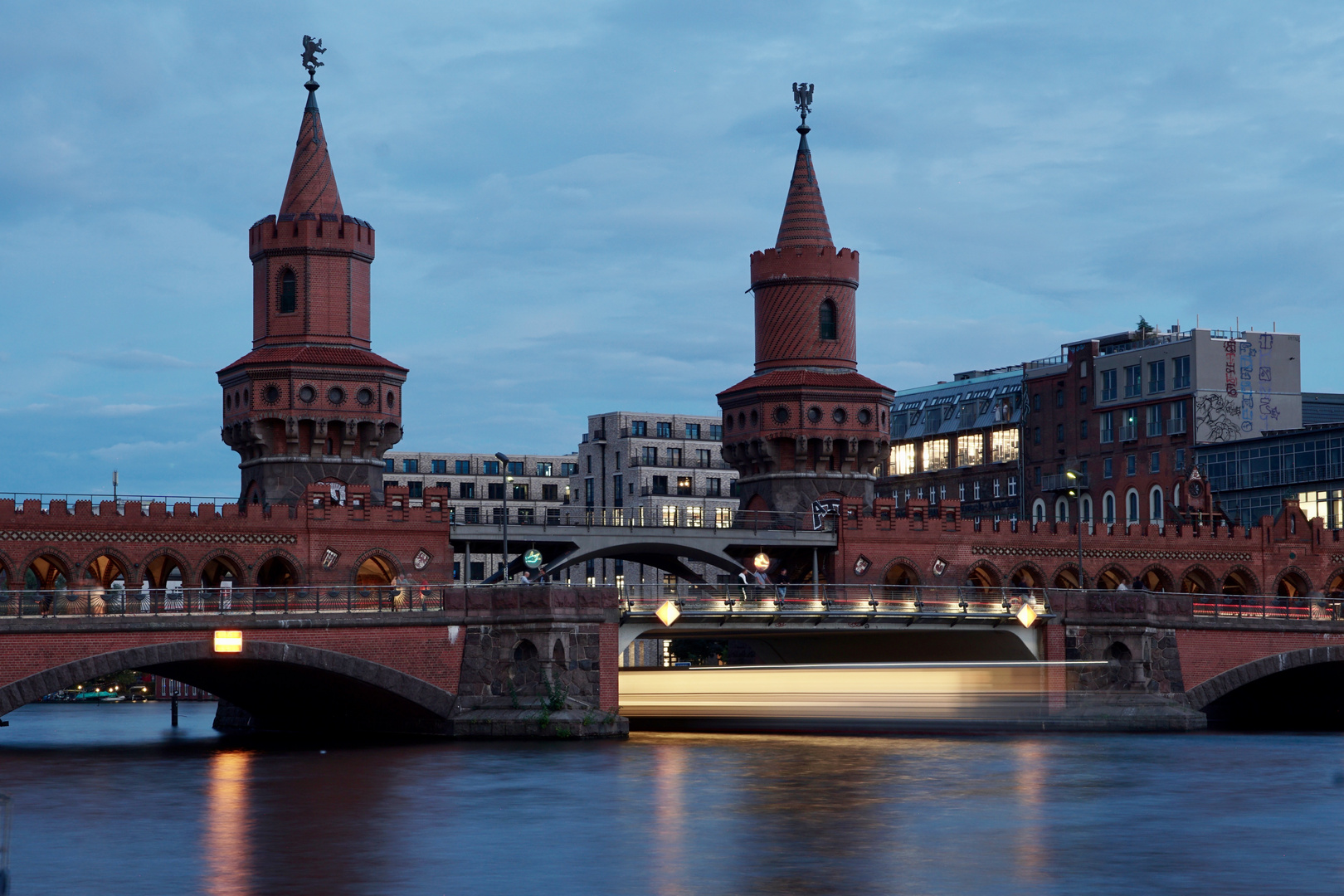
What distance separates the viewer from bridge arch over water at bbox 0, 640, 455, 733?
71188 millimetres

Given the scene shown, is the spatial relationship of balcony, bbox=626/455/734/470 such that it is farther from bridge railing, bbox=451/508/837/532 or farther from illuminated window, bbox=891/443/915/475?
bridge railing, bbox=451/508/837/532

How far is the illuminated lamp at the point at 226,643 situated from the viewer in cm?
7300

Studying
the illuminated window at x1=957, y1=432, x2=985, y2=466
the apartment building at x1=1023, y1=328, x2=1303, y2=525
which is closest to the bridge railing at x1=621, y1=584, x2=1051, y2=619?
the apartment building at x1=1023, y1=328, x2=1303, y2=525

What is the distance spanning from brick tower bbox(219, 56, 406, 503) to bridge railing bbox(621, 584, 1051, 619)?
18.8m

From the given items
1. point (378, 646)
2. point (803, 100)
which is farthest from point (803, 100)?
point (378, 646)

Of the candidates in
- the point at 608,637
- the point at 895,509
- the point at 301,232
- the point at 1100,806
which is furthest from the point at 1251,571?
the point at 1100,806

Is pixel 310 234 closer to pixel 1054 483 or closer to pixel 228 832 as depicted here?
pixel 228 832

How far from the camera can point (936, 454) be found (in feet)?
560

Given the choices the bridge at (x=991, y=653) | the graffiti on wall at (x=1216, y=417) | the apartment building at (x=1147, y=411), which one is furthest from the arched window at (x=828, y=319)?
the graffiti on wall at (x=1216, y=417)

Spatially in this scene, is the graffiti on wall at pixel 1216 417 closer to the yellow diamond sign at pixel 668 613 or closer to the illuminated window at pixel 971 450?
the illuminated window at pixel 971 450

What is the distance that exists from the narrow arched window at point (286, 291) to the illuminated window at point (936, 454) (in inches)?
3316

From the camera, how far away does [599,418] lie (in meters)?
183

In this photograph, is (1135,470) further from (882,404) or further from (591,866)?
(591,866)

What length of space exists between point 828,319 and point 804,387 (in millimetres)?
4835
